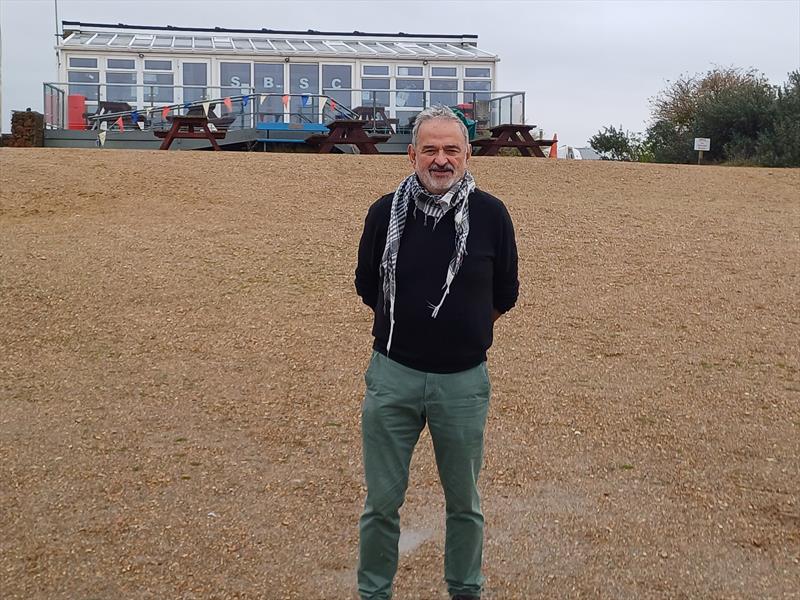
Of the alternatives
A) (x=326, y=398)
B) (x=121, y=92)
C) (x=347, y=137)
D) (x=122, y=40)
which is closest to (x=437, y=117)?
(x=326, y=398)

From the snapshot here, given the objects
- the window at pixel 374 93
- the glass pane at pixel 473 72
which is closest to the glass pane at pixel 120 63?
the window at pixel 374 93

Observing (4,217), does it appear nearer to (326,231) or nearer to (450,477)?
(326,231)

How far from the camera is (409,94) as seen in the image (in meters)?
25.6

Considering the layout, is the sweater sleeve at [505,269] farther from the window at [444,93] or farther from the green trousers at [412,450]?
the window at [444,93]

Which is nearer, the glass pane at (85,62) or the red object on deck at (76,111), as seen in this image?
the red object on deck at (76,111)

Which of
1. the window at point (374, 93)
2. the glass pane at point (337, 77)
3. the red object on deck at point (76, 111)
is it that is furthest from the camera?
the glass pane at point (337, 77)

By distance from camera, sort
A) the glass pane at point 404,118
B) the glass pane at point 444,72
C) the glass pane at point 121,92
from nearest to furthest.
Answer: the glass pane at point 404,118, the glass pane at point 121,92, the glass pane at point 444,72

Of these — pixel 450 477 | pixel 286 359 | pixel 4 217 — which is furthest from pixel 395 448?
pixel 4 217

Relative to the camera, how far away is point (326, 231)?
1155 centimetres

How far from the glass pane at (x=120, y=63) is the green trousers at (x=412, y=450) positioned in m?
23.9

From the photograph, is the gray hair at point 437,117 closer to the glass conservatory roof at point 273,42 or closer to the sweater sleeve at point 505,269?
the sweater sleeve at point 505,269

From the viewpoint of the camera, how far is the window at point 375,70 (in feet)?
86.0

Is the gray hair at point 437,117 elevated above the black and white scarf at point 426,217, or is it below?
above

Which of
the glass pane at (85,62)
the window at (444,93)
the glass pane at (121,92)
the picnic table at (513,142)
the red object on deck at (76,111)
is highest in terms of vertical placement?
the glass pane at (85,62)
